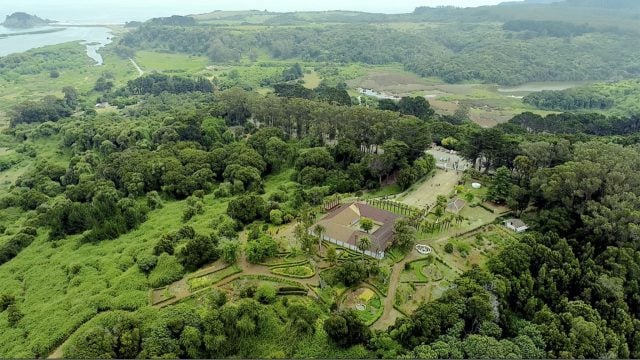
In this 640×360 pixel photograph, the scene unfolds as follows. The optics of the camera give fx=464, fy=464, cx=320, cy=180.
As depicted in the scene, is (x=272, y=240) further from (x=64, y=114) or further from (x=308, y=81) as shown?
(x=308, y=81)

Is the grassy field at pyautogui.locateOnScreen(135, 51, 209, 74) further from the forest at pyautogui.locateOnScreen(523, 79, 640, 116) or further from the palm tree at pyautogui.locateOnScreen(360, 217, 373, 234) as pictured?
the palm tree at pyautogui.locateOnScreen(360, 217, 373, 234)

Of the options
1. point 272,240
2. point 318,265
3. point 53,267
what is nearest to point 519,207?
point 318,265

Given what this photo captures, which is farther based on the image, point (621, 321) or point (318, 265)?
point (318, 265)

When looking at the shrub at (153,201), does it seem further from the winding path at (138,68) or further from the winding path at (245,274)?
the winding path at (138,68)

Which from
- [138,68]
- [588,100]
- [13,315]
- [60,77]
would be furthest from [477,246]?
[60,77]

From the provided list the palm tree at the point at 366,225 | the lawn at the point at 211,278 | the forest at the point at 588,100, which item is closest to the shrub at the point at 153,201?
the lawn at the point at 211,278

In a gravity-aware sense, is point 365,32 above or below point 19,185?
above

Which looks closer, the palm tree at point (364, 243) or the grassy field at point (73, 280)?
the grassy field at point (73, 280)
